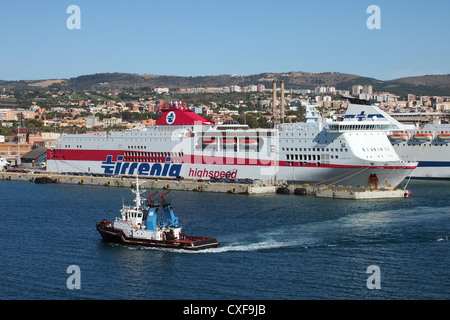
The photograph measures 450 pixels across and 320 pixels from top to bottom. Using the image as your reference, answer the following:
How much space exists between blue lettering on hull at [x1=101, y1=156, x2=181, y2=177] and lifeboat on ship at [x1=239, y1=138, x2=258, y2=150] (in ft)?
18.0

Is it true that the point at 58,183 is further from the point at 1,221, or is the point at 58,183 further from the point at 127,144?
the point at 1,221

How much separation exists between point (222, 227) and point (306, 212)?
5599mm

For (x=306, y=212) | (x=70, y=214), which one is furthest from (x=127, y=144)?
(x=306, y=212)

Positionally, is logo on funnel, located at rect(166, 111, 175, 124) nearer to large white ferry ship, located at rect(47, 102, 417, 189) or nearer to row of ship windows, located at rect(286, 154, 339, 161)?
large white ferry ship, located at rect(47, 102, 417, 189)

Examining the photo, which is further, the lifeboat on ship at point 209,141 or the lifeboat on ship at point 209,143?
the lifeboat on ship at point 209,141

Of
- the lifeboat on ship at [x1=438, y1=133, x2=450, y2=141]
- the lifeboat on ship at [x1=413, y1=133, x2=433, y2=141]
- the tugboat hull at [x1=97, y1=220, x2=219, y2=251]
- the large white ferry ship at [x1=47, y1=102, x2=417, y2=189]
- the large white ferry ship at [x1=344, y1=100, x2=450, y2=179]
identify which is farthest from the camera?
the lifeboat on ship at [x1=413, y1=133, x2=433, y2=141]

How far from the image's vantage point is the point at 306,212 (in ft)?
101

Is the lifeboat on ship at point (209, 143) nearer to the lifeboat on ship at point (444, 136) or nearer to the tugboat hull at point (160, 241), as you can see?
the lifeboat on ship at point (444, 136)

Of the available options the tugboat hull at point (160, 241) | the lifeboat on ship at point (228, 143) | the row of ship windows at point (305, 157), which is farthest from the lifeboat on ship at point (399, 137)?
the tugboat hull at point (160, 241)

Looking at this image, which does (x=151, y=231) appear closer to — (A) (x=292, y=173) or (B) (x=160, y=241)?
(B) (x=160, y=241)

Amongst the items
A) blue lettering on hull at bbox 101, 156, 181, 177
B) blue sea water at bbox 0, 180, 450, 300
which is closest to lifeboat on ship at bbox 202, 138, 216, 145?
blue lettering on hull at bbox 101, 156, 181, 177

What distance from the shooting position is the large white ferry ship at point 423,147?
46.9 metres

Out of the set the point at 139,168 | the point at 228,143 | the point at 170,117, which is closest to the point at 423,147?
the point at 228,143

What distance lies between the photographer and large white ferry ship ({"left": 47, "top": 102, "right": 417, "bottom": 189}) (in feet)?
125
